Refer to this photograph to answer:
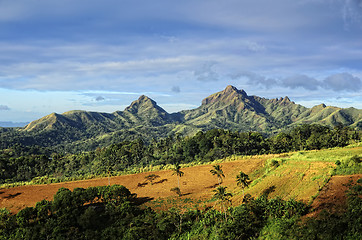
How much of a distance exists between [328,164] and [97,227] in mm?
44290

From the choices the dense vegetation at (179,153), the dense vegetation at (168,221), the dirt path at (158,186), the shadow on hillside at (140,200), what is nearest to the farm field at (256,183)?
the dirt path at (158,186)

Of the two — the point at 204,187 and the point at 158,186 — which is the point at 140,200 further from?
the point at 204,187

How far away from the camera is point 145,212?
48.0 meters

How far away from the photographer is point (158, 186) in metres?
68.8

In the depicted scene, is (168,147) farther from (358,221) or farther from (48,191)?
(358,221)

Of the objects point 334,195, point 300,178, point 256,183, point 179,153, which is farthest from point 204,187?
point 179,153

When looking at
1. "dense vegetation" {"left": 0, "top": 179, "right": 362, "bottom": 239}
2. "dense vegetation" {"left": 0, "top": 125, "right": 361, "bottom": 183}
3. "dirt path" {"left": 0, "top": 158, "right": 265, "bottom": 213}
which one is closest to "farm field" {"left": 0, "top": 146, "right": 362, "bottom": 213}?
"dirt path" {"left": 0, "top": 158, "right": 265, "bottom": 213}

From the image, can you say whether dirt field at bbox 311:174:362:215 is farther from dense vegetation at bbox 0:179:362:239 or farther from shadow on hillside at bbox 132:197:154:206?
shadow on hillside at bbox 132:197:154:206

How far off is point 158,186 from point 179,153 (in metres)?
72.8

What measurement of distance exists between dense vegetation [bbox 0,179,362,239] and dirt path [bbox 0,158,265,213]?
1091 centimetres

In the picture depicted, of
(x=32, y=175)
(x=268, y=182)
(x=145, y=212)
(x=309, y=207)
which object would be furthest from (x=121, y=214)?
(x=32, y=175)

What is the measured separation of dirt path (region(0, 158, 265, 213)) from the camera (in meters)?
60.1

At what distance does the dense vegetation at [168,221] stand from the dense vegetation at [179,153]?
201 feet

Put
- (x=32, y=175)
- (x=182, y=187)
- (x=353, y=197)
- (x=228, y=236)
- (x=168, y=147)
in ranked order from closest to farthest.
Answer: (x=353, y=197)
(x=228, y=236)
(x=182, y=187)
(x=32, y=175)
(x=168, y=147)
